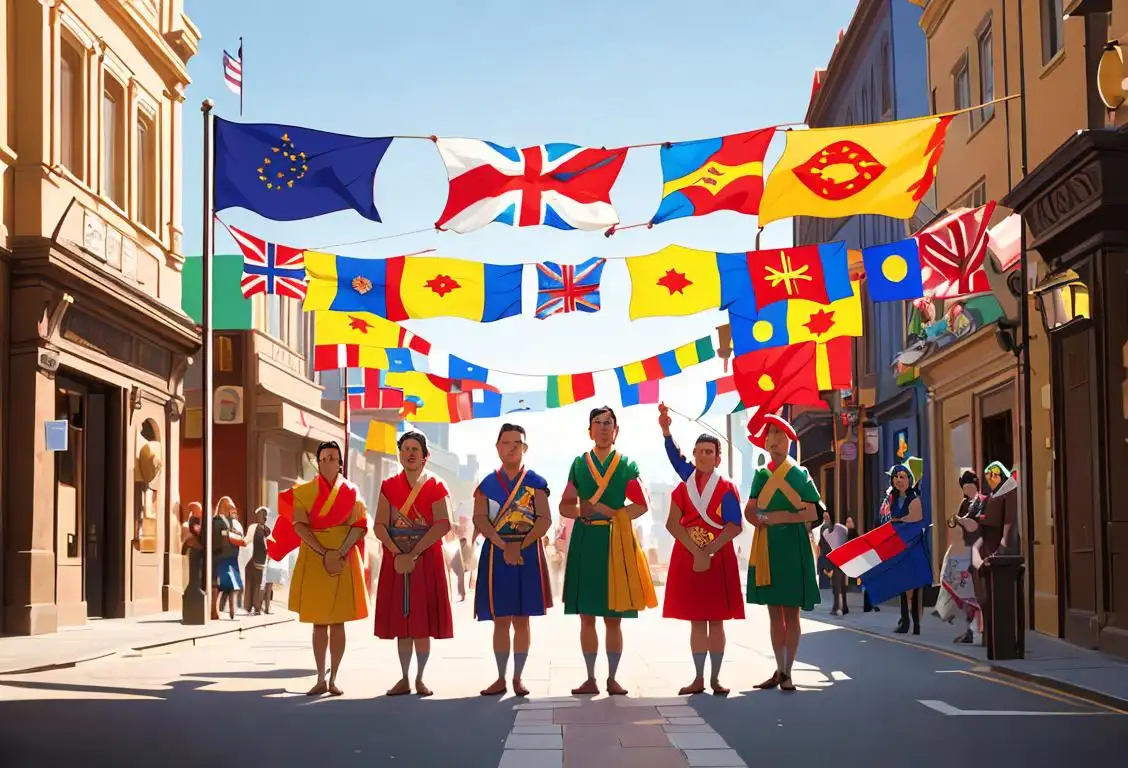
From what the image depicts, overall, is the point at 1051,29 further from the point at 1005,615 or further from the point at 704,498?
the point at 704,498

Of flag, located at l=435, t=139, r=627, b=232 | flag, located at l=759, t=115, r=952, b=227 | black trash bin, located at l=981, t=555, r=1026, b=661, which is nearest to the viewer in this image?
black trash bin, located at l=981, t=555, r=1026, b=661

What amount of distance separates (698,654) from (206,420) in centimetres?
1308

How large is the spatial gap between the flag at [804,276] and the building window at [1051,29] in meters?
3.47

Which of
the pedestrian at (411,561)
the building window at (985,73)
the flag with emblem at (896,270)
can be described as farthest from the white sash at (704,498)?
the building window at (985,73)

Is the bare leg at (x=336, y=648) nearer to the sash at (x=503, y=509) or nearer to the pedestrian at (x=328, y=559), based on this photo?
the pedestrian at (x=328, y=559)

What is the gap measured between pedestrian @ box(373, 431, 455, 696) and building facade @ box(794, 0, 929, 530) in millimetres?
18224

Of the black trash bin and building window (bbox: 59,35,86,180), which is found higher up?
building window (bbox: 59,35,86,180)

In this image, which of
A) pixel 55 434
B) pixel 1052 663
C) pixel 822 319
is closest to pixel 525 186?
pixel 822 319

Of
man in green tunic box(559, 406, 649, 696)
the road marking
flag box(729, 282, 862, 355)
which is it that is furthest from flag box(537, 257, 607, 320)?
the road marking

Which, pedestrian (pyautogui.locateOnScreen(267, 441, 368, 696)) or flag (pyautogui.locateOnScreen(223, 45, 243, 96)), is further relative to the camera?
flag (pyautogui.locateOnScreen(223, 45, 243, 96))

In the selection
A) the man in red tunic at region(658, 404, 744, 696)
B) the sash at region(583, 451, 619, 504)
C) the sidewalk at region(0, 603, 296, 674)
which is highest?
the sash at region(583, 451, 619, 504)

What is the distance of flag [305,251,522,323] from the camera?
18.6 meters

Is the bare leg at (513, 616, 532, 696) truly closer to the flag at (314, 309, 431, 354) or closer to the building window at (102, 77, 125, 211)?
the flag at (314, 309, 431, 354)

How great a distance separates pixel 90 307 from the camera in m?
21.7
